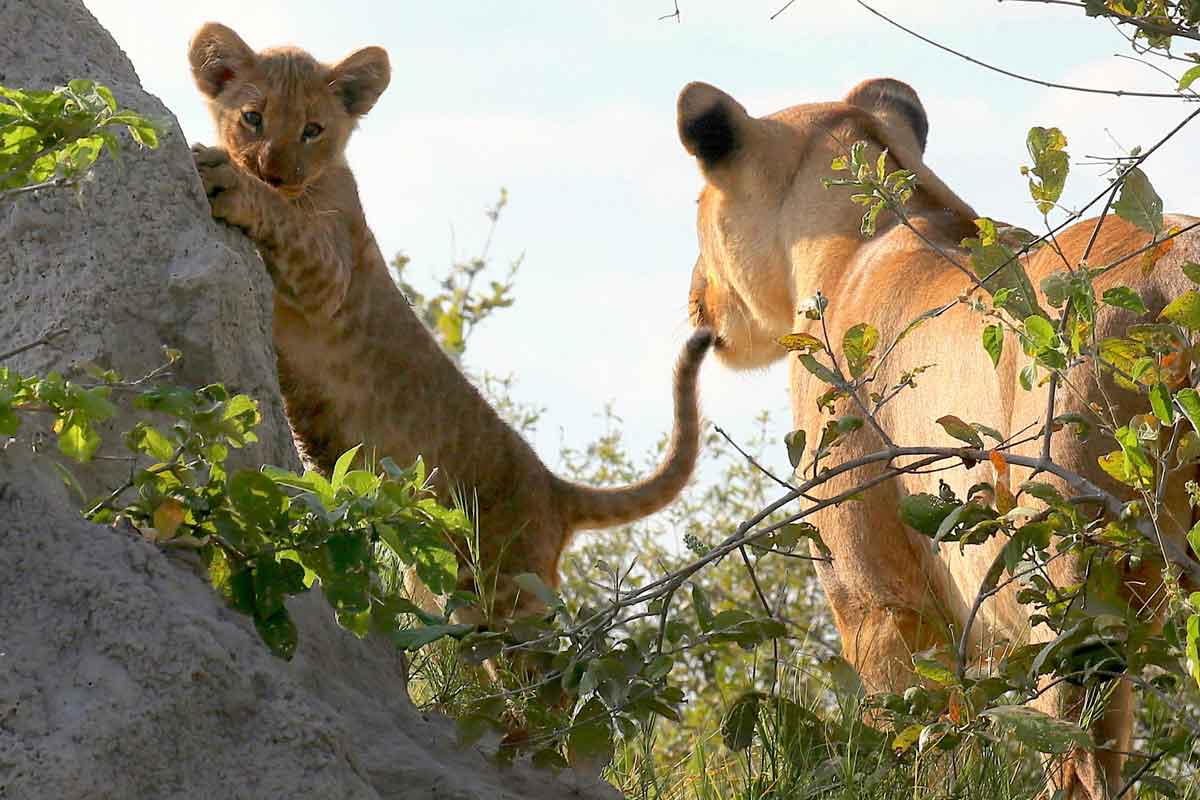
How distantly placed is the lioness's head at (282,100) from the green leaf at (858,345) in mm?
1470

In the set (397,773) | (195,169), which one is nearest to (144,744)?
(397,773)

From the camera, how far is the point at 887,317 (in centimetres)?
488

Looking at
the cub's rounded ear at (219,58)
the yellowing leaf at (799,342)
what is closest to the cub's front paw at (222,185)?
the cub's rounded ear at (219,58)

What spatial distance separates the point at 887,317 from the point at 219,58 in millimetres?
1944

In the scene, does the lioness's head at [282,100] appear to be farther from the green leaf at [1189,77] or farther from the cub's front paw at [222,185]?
the green leaf at [1189,77]

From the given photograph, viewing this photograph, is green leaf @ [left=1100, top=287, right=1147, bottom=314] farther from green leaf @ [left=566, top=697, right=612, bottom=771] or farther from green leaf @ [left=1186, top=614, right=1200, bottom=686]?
green leaf @ [left=566, top=697, right=612, bottom=771]

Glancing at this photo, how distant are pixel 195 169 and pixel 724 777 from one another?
1746mm

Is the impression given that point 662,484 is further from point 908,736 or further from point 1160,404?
point 1160,404

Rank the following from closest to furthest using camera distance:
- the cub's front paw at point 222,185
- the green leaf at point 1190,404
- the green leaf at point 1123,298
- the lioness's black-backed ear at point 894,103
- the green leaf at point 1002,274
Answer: the green leaf at point 1190,404 → the green leaf at point 1123,298 → the green leaf at point 1002,274 → the cub's front paw at point 222,185 → the lioness's black-backed ear at point 894,103

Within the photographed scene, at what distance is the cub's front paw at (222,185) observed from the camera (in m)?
3.52

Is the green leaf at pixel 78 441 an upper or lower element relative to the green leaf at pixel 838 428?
lower

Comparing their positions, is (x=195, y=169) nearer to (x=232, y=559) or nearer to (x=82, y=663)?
(x=232, y=559)

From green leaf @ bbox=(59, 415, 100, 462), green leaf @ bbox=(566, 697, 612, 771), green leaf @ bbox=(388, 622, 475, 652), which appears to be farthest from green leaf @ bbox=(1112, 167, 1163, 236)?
green leaf @ bbox=(59, 415, 100, 462)

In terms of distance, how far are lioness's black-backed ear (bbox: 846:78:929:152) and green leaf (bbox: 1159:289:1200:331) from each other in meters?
3.24
